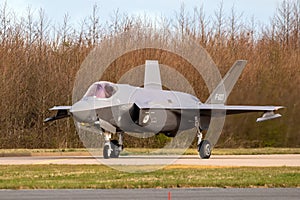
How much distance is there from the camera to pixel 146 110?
1093 inches

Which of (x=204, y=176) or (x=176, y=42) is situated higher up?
(x=176, y=42)

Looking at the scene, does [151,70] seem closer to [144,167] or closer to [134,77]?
[134,77]

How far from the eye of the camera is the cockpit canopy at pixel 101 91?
26552mm

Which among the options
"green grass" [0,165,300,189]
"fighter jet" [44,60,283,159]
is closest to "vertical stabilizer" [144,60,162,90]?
"fighter jet" [44,60,283,159]

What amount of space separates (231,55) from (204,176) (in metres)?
26.7

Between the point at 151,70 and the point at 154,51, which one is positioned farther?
the point at 154,51

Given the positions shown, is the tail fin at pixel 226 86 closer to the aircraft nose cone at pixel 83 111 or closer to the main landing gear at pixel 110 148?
the main landing gear at pixel 110 148

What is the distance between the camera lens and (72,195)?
1491cm

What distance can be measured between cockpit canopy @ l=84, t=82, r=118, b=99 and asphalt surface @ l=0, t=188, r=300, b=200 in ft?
34.8

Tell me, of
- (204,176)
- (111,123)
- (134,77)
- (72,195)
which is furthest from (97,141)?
(72,195)

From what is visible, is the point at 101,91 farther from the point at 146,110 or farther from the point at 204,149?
the point at 204,149

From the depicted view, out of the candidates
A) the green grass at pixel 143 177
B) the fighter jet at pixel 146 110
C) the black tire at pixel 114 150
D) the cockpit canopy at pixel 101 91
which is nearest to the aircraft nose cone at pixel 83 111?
the fighter jet at pixel 146 110

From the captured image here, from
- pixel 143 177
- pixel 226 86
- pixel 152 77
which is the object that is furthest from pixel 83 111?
pixel 226 86

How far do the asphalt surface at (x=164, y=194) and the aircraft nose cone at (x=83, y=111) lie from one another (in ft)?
33.0
